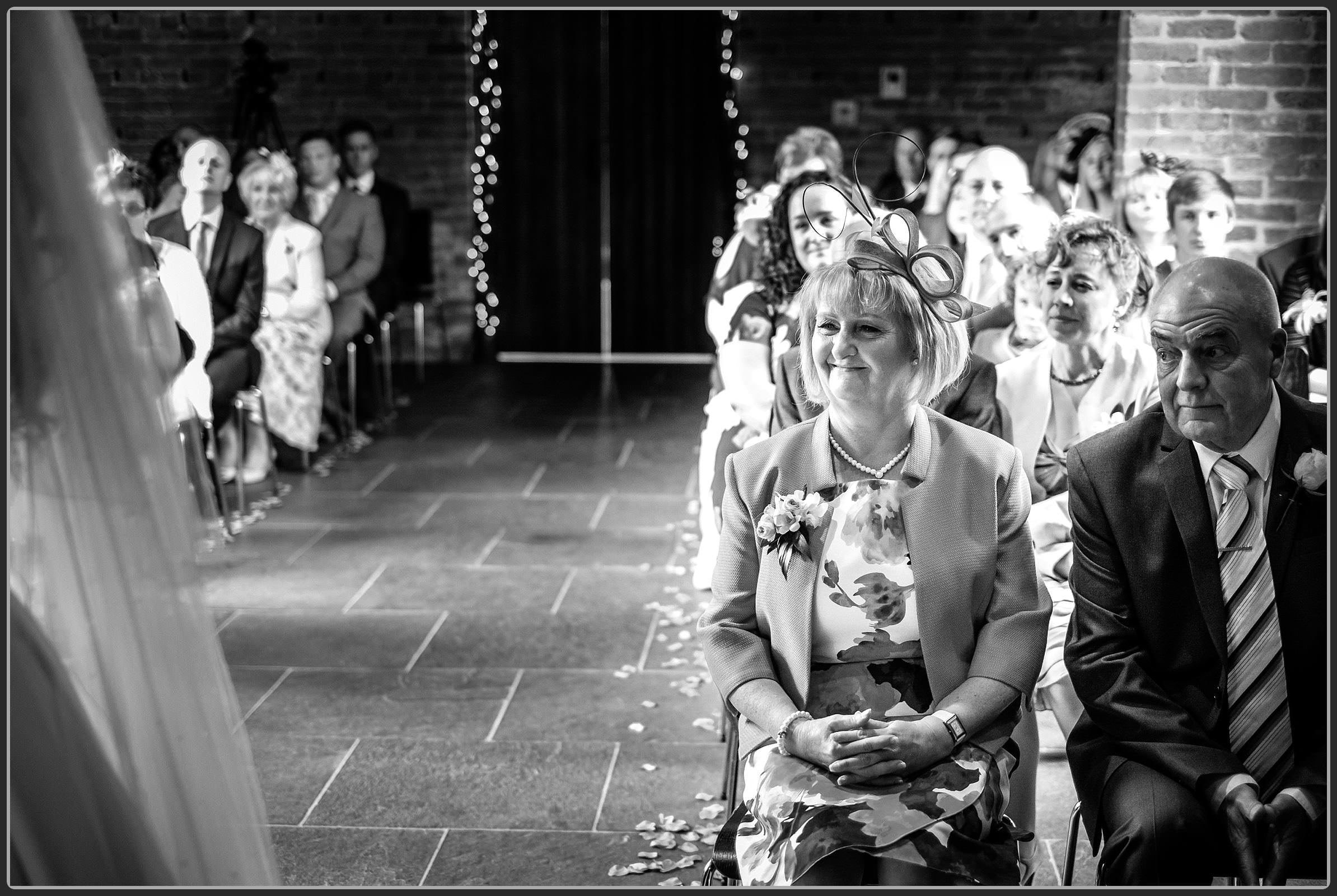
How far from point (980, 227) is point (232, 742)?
4099 millimetres

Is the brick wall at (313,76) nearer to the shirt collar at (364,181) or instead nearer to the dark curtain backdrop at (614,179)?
the dark curtain backdrop at (614,179)

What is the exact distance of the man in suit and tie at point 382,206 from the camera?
833 centimetres

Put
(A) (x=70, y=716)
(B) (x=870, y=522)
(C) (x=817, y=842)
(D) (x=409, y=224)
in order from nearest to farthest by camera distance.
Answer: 1. (A) (x=70, y=716)
2. (C) (x=817, y=842)
3. (B) (x=870, y=522)
4. (D) (x=409, y=224)

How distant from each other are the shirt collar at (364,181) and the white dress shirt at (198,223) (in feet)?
8.74

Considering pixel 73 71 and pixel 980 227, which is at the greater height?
pixel 73 71

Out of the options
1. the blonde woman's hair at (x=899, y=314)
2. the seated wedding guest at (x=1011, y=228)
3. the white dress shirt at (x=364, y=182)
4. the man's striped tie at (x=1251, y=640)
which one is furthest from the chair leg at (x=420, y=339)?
the man's striped tie at (x=1251, y=640)

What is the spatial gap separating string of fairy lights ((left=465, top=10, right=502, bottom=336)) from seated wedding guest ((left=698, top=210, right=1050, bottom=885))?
8724 mm

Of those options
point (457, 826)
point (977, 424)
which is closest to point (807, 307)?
point (977, 424)

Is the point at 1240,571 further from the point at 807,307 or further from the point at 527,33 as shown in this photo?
the point at 527,33

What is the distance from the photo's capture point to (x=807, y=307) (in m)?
2.25

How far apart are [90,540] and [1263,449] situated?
1.54 metres

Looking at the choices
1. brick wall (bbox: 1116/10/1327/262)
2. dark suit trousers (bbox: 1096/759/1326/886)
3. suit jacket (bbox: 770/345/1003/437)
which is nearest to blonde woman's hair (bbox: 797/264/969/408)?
dark suit trousers (bbox: 1096/759/1326/886)

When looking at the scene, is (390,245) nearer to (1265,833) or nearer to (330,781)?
(330,781)

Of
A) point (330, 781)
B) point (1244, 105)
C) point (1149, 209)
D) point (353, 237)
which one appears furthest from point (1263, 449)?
point (353, 237)
